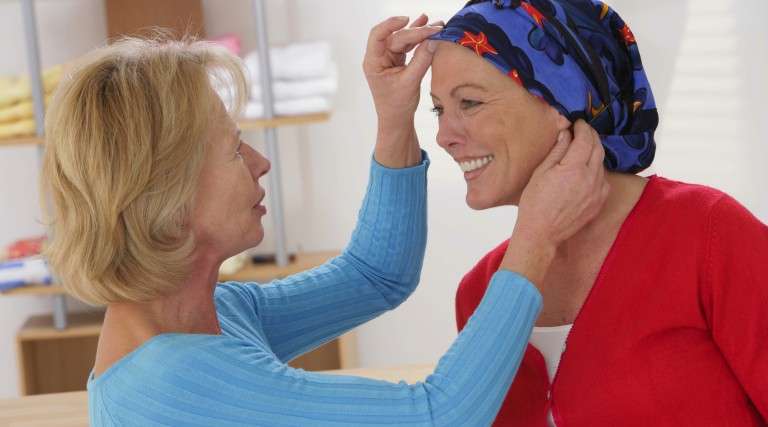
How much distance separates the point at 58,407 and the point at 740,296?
1.54m

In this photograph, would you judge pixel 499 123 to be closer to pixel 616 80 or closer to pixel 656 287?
pixel 616 80

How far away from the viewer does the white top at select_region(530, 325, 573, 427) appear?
1.57 m

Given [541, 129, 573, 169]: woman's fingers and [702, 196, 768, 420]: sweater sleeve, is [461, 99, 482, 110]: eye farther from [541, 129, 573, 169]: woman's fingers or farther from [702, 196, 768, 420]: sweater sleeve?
[702, 196, 768, 420]: sweater sleeve

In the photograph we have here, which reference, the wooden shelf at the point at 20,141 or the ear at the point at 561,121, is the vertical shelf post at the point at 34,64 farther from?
the ear at the point at 561,121

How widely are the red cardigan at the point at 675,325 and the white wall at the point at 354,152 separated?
7.61 feet

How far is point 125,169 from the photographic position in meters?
1.33

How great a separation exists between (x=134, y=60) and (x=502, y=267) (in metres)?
0.60

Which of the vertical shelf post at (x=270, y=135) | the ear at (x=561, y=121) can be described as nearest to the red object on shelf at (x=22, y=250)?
the vertical shelf post at (x=270, y=135)

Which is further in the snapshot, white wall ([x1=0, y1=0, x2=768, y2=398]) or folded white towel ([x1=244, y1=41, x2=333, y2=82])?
white wall ([x1=0, y1=0, x2=768, y2=398])

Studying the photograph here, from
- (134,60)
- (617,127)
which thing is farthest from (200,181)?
(617,127)

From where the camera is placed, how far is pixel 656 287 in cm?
147

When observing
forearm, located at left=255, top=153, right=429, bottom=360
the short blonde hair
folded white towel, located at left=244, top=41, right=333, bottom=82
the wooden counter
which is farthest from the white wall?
the short blonde hair

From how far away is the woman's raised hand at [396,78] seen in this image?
1.59 m

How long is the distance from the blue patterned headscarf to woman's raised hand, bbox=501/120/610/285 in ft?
0.26
